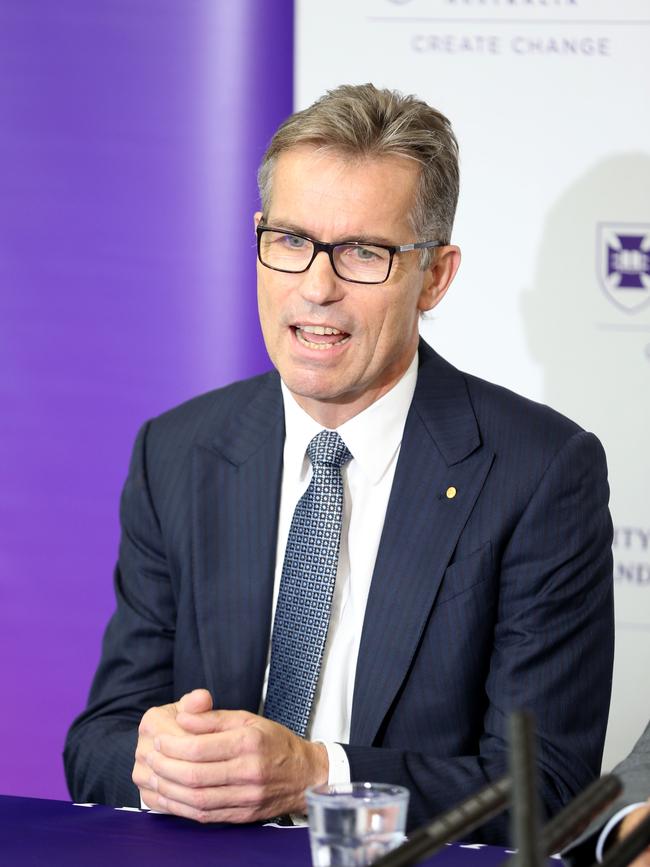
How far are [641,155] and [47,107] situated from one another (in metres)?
1.42

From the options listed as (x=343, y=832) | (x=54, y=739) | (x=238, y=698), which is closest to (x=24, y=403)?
(x=54, y=739)

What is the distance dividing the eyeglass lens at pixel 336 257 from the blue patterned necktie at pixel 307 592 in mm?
269

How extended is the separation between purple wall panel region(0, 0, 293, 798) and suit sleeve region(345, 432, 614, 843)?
1285 millimetres

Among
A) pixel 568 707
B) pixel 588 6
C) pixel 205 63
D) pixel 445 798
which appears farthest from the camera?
pixel 205 63

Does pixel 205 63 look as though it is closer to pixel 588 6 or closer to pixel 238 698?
pixel 588 6

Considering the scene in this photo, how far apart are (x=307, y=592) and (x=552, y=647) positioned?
39cm

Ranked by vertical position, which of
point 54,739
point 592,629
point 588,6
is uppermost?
point 588,6

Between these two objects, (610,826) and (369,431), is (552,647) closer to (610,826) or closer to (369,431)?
(369,431)

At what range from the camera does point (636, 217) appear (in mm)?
2875

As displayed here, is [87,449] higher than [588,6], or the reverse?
[588,6]

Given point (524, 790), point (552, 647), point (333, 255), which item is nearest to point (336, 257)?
point (333, 255)

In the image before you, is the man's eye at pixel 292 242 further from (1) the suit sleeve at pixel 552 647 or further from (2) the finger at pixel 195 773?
(2) the finger at pixel 195 773

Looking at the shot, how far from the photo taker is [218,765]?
1.58m

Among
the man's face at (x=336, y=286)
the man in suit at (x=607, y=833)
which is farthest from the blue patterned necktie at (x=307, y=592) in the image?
the man in suit at (x=607, y=833)
